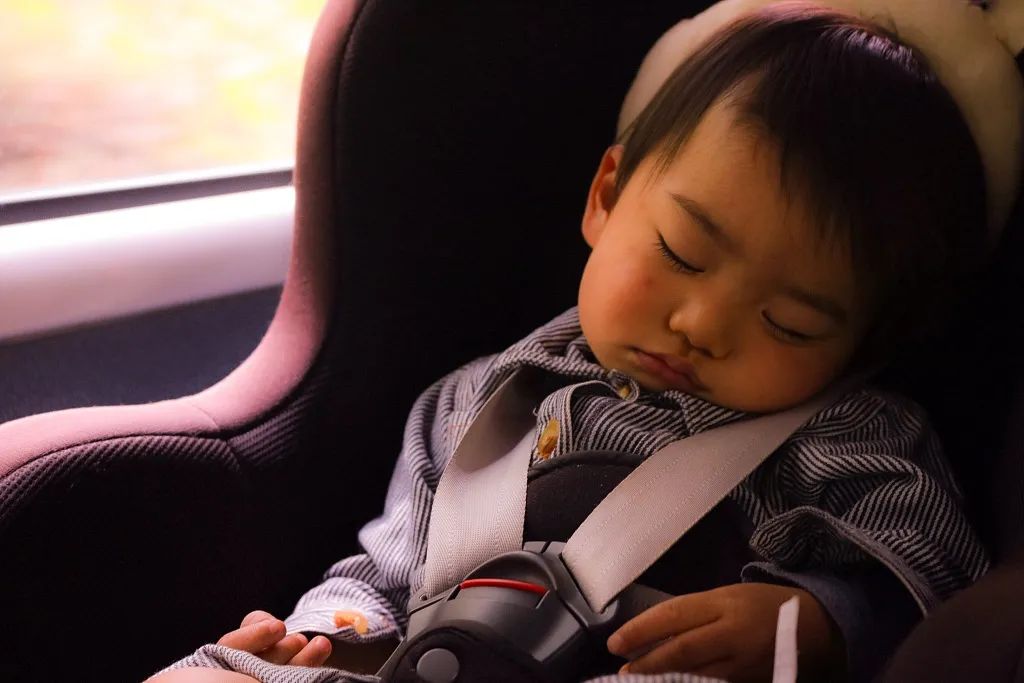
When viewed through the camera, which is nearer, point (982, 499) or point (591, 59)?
point (982, 499)

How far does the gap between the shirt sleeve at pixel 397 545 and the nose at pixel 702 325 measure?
8.9 inches

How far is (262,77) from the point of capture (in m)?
1.36

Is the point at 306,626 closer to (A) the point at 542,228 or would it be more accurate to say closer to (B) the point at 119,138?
(A) the point at 542,228

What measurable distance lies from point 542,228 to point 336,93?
0.88 feet

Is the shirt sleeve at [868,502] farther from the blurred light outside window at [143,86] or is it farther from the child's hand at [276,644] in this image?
the blurred light outside window at [143,86]

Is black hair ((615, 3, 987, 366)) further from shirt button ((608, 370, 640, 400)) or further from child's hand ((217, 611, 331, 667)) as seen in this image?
child's hand ((217, 611, 331, 667))

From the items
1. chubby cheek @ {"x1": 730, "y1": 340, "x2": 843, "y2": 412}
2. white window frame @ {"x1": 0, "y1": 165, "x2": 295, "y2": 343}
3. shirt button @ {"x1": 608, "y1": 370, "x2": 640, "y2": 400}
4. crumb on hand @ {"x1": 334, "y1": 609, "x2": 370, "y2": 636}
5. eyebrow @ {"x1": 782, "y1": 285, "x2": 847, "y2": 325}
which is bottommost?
crumb on hand @ {"x1": 334, "y1": 609, "x2": 370, "y2": 636}

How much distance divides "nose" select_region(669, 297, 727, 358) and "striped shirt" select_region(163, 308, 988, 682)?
63 mm

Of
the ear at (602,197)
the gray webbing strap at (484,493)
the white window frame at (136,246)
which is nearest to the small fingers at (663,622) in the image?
the gray webbing strap at (484,493)

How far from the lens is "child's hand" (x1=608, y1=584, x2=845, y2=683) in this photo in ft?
2.08

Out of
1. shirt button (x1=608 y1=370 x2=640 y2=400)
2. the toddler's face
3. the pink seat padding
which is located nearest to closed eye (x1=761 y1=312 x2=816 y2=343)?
the toddler's face

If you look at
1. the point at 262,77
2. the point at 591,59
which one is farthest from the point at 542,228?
the point at 262,77

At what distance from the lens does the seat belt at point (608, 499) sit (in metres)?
0.71

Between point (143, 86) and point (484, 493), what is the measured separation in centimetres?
79
